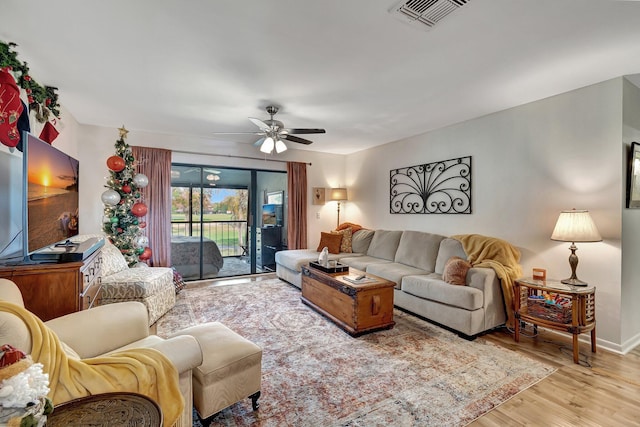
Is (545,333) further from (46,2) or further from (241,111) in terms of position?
(46,2)

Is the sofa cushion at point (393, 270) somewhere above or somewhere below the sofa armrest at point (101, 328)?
below

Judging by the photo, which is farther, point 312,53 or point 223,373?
point 312,53

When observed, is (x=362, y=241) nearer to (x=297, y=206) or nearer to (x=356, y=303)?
(x=297, y=206)

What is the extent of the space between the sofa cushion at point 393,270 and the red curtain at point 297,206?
2.02 m

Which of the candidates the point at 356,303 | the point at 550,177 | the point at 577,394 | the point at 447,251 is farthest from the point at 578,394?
the point at 550,177

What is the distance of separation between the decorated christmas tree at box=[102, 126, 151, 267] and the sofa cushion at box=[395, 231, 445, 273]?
3872 millimetres

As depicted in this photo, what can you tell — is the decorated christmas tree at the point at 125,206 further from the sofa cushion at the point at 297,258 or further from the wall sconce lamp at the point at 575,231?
the wall sconce lamp at the point at 575,231

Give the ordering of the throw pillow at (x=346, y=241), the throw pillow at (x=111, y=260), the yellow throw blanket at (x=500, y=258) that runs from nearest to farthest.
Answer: the yellow throw blanket at (x=500, y=258) → the throw pillow at (x=111, y=260) → the throw pillow at (x=346, y=241)

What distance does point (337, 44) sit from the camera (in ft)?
7.17

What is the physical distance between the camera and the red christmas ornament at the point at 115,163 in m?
3.87

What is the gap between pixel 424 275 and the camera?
3.70 metres

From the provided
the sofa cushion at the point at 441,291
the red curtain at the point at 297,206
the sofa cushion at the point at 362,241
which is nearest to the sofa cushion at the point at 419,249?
the sofa cushion at the point at 441,291

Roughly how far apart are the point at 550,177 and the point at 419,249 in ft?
5.79

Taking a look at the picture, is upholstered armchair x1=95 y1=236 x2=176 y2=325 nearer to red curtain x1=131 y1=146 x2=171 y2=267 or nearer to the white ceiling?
red curtain x1=131 y1=146 x2=171 y2=267
